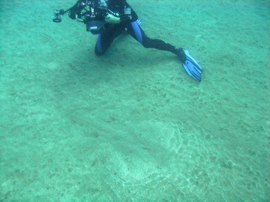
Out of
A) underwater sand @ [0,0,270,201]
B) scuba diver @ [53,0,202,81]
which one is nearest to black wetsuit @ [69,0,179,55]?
scuba diver @ [53,0,202,81]

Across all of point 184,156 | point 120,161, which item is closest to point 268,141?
point 184,156

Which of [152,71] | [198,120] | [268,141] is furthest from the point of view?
[152,71]

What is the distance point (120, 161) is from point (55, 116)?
1129 mm

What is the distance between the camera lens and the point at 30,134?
10.7ft

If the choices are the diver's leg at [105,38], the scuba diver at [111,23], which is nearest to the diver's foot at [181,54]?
the scuba diver at [111,23]

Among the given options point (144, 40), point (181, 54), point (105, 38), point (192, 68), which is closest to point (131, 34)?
point (144, 40)

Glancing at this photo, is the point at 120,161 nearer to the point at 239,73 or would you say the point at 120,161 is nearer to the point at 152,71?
the point at 152,71

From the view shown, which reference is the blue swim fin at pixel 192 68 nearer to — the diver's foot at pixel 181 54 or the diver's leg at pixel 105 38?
the diver's foot at pixel 181 54

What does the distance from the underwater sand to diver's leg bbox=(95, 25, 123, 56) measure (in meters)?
0.16

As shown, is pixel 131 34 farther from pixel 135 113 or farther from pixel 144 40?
pixel 135 113

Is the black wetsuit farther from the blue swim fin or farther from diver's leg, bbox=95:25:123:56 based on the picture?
the blue swim fin

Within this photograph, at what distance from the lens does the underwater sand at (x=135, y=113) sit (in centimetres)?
277

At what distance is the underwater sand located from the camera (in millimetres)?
2766

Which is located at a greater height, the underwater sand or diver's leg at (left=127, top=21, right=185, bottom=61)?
diver's leg at (left=127, top=21, right=185, bottom=61)
